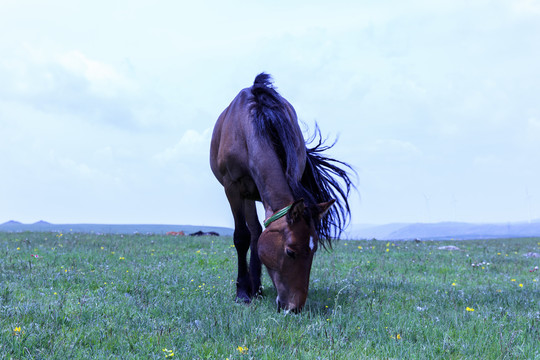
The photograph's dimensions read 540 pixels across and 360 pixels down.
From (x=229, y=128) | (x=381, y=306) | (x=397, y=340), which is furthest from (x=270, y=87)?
(x=397, y=340)

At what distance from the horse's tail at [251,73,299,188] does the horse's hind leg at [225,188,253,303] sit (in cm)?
126

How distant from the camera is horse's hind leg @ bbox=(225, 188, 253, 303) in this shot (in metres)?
7.55

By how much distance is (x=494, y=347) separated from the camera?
4719mm

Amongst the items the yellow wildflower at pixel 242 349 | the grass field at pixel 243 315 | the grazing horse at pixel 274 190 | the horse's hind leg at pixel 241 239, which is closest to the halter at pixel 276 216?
the grazing horse at pixel 274 190

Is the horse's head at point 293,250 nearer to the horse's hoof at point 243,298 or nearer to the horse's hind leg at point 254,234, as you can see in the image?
the horse's hoof at point 243,298

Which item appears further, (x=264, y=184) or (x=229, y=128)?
(x=229, y=128)

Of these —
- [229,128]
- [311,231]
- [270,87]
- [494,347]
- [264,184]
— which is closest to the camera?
[494,347]

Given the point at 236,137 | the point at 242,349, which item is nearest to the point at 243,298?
the point at 236,137

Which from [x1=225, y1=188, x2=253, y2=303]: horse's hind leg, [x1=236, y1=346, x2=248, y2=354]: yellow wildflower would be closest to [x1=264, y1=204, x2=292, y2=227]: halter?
[x1=225, y1=188, x2=253, y2=303]: horse's hind leg

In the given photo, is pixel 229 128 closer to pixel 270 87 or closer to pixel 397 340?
pixel 270 87

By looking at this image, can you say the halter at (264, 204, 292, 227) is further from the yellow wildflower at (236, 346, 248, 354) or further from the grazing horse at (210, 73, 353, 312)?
the yellow wildflower at (236, 346, 248, 354)

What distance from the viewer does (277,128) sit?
668 centimetres

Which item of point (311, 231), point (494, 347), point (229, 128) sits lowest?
point (494, 347)

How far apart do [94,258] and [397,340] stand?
8.36 metres
